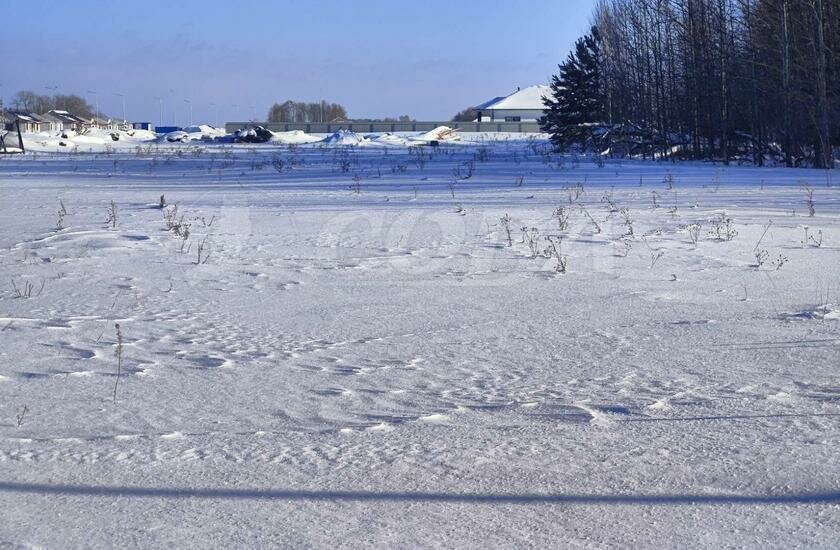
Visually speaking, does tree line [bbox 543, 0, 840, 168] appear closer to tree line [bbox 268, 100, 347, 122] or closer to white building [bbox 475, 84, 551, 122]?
white building [bbox 475, 84, 551, 122]

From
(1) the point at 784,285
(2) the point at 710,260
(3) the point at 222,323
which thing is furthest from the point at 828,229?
(3) the point at 222,323

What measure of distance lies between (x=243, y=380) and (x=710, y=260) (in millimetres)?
4704

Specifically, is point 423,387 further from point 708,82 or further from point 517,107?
point 517,107

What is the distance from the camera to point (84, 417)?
3.91 meters

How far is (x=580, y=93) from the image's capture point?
48.6 meters

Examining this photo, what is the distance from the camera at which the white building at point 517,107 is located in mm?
115375

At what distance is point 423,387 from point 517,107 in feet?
381

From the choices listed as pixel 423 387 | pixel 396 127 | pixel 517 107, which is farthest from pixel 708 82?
pixel 517 107

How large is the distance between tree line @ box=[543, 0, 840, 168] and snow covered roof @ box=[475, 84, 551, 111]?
64768 millimetres

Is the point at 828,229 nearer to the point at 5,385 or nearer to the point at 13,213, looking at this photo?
the point at 5,385

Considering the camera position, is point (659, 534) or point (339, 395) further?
point (339, 395)

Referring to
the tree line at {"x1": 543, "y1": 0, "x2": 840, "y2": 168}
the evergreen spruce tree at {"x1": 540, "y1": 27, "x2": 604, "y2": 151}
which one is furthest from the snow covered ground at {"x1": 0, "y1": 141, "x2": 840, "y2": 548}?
the evergreen spruce tree at {"x1": 540, "y1": 27, "x2": 604, "y2": 151}

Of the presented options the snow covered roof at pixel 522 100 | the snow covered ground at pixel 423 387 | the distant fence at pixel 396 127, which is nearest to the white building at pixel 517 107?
the snow covered roof at pixel 522 100

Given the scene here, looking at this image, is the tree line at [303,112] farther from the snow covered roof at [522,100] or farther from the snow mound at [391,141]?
the snow mound at [391,141]
